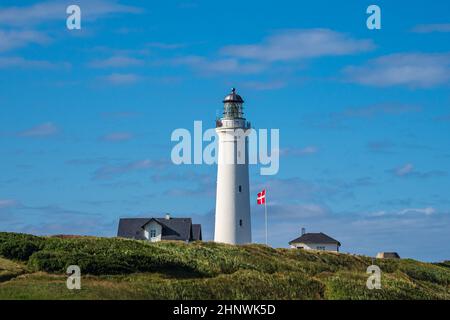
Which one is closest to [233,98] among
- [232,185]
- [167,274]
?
[232,185]

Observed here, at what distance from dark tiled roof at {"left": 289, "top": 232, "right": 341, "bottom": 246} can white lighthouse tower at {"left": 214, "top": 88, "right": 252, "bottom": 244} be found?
68.9 ft

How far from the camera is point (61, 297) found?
34000 millimetres

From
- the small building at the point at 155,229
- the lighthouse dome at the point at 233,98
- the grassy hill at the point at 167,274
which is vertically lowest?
the grassy hill at the point at 167,274

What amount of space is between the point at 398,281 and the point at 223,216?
18.3 meters

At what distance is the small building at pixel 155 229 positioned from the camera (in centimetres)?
7419

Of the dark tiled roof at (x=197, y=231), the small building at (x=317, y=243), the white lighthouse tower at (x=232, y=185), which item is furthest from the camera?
the small building at (x=317, y=243)

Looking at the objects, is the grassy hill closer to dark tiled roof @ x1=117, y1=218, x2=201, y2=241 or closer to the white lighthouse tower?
the white lighthouse tower

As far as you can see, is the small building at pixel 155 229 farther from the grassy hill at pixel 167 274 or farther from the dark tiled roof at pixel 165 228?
the grassy hill at pixel 167 274

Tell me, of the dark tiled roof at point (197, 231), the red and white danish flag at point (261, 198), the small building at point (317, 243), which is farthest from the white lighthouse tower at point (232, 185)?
the small building at point (317, 243)

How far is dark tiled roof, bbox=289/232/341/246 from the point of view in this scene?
84438 millimetres

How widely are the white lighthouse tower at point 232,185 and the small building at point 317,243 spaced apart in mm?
20447

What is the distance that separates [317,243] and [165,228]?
17.0m

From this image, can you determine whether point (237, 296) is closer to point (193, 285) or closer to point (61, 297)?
point (193, 285)
